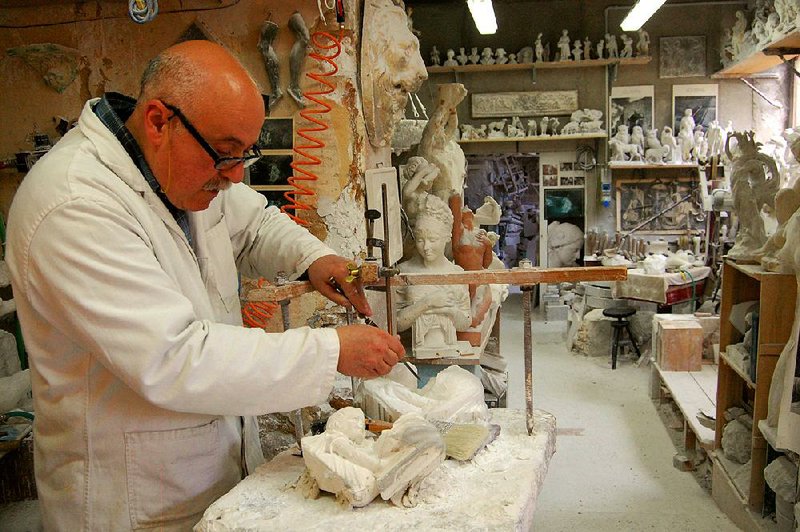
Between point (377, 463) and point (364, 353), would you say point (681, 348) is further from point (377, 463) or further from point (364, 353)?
point (364, 353)

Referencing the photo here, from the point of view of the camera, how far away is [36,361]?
195 centimetres

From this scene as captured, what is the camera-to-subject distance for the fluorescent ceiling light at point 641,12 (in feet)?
23.0

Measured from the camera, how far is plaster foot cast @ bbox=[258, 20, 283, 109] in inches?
160

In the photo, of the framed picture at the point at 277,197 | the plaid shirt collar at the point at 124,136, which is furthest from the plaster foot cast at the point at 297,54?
the plaid shirt collar at the point at 124,136

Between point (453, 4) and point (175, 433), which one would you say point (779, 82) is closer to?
point (453, 4)

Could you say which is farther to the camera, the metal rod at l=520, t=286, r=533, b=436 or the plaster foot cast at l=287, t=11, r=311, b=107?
the plaster foot cast at l=287, t=11, r=311, b=107

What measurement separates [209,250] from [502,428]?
1120mm

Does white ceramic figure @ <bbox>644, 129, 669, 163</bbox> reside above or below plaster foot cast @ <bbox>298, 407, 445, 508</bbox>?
above

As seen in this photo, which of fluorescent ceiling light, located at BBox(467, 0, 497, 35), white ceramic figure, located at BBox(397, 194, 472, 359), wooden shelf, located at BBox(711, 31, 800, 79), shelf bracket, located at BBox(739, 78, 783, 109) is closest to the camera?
white ceramic figure, located at BBox(397, 194, 472, 359)

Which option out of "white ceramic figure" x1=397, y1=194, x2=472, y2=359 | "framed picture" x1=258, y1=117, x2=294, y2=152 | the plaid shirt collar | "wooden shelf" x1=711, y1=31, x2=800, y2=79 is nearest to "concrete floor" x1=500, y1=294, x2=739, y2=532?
"white ceramic figure" x1=397, y1=194, x2=472, y2=359

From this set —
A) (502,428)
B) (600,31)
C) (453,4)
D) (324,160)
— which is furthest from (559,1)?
(502,428)

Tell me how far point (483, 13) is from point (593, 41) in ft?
14.3

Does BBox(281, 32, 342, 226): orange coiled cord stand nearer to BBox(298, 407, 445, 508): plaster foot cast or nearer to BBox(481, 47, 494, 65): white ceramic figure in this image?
BBox(298, 407, 445, 508): plaster foot cast

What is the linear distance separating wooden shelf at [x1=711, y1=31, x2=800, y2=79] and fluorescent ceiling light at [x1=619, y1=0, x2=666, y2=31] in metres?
1.60
